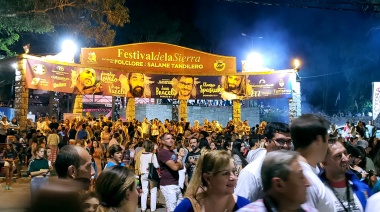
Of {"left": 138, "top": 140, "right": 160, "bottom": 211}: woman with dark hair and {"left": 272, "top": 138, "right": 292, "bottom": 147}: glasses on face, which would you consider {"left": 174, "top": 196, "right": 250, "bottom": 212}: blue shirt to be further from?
{"left": 138, "top": 140, "right": 160, "bottom": 211}: woman with dark hair

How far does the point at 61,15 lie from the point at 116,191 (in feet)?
50.2

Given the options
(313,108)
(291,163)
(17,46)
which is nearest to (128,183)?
(291,163)

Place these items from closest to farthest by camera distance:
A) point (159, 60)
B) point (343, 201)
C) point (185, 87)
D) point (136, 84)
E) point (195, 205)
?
point (195, 205) < point (343, 201) < point (136, 84) < point (159, 60) < point (185, 87)

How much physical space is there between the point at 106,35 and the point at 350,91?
33060mm

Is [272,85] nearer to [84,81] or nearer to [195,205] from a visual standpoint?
[84,81]

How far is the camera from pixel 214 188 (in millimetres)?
3439

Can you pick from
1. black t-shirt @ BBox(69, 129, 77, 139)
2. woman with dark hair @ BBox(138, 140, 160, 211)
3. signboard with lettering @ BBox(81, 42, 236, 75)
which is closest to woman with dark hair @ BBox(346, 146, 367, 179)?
woman with dark hair @ BBox(138, 140, 160, 211)

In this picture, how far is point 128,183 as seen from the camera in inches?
119

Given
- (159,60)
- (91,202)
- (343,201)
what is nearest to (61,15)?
(159,60)

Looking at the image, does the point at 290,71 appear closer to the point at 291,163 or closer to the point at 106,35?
the point at 106,35

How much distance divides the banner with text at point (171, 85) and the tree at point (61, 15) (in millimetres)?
1954

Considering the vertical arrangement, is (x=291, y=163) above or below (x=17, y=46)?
below

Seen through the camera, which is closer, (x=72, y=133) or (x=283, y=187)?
(x=283, y=187)

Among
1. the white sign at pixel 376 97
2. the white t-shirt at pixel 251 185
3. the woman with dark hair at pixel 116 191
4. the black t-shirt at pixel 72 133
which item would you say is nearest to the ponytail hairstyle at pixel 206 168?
the white t-shirt at pixel 251 185
